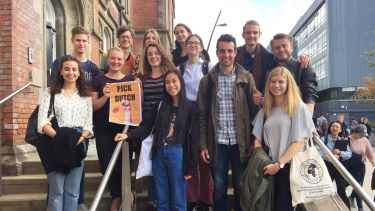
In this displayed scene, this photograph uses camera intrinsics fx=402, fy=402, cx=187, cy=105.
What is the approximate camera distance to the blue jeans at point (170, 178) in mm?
4348

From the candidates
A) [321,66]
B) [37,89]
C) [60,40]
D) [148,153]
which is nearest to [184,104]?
[148,153]

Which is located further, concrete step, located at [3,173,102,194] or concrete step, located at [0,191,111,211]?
concrete step, located at [3,173,102,194]

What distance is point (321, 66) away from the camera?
181ft

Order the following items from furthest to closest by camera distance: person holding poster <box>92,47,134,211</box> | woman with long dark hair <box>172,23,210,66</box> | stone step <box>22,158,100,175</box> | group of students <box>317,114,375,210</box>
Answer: group of students <box>317,114,375,210</box> → stone step <box>22,158,100,175</box> → woman with long dark hair <box>172,23,210,66</box> → person holding poster <box>92,47,134,211</box>

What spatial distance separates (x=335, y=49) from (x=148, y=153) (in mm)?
50749

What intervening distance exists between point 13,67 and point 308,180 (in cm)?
475

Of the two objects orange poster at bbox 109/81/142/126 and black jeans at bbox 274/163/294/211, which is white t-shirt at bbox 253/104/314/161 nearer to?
black jeans at bbox 274/163/294/211

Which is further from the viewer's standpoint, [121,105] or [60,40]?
[60,40]

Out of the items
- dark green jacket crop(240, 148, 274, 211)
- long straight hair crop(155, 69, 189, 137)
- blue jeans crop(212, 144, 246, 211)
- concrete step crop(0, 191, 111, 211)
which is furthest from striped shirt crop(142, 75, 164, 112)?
concrete step crop(0, 191, 111, 211)

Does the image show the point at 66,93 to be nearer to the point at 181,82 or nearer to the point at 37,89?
the point at 181,82

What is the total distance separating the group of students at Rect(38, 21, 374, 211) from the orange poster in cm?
9

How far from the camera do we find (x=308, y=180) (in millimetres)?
3889

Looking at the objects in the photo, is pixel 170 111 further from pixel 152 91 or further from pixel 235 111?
pixel 235 111

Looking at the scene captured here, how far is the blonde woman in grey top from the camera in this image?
3.96 metres
